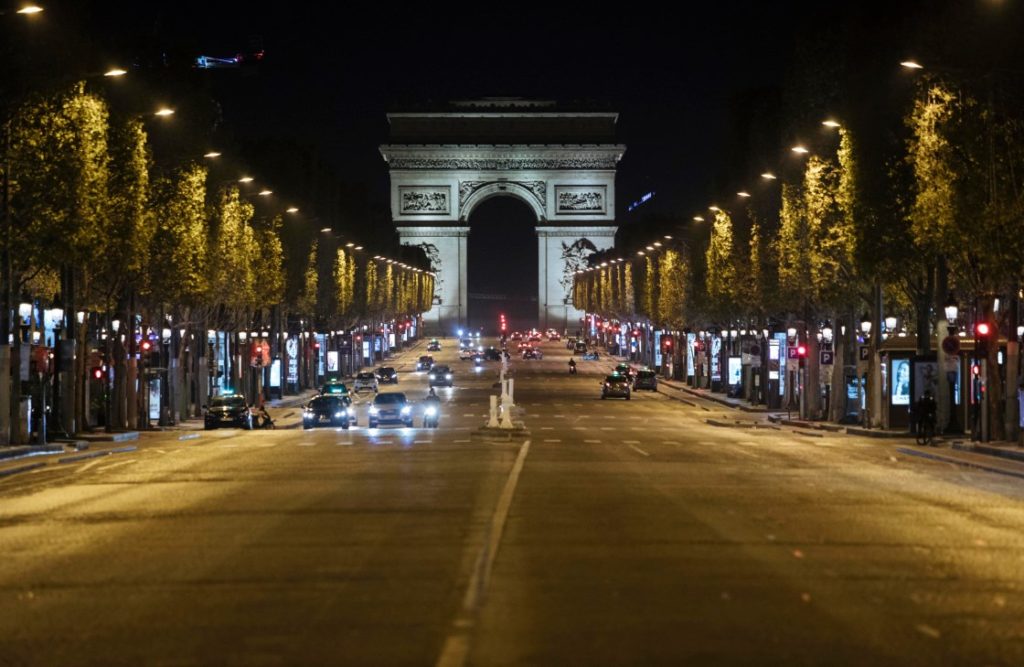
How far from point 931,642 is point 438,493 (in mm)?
13403

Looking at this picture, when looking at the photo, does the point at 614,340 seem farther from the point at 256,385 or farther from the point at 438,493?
the point at 438,493

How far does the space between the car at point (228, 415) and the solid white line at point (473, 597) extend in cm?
3702

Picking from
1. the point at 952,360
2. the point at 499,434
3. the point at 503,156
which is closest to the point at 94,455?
the point at 499,434

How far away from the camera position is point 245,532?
749 inches

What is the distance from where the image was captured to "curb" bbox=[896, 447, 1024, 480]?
105ft

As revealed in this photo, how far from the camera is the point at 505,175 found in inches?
7726

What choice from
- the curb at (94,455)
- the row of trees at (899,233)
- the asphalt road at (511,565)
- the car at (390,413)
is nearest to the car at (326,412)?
the car at (390,413)

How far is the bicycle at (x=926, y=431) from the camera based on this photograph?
142ft

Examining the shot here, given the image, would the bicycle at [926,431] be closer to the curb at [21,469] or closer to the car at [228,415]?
the curb at [21,469]

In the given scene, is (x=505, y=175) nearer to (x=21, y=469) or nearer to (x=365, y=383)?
(x=365, y=383)

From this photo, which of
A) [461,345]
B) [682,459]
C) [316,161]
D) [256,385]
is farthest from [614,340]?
[682,459]

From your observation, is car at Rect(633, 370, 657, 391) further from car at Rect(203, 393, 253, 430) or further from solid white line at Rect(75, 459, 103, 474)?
solid white line at Rect(75, 459, 103, 474)

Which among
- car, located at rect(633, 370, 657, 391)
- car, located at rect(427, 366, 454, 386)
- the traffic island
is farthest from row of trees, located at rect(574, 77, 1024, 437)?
car, located at rect(427, 366, 454, 386)

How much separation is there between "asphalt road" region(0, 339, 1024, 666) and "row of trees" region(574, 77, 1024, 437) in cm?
861
